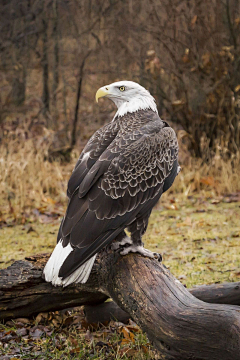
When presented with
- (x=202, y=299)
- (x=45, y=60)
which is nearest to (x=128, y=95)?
(x=202, y=299)

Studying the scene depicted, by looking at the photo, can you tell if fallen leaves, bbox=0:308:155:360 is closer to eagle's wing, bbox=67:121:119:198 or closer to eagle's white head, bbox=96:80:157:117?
eagle's wing, bbox=67:121:119:198

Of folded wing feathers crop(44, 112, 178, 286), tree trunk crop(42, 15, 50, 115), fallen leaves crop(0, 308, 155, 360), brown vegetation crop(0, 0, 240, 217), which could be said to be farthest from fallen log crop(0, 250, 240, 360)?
tree trunk crop(42, 15, 50, 115)

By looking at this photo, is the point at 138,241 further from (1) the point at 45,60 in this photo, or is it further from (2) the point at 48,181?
(1) the point at 45,60

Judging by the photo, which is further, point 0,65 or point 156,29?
point 0,65

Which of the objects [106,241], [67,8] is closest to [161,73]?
[67,8]

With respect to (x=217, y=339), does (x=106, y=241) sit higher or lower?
higher

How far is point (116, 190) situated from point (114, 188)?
2 cm

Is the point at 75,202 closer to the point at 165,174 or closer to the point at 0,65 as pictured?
the point at 165,174

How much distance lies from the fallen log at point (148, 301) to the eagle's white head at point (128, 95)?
1266mm

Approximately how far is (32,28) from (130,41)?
7.72 ft

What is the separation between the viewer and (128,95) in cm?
424

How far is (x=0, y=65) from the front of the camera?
1138cm

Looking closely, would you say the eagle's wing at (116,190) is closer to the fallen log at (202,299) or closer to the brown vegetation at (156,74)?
the fallen log at (202,299)

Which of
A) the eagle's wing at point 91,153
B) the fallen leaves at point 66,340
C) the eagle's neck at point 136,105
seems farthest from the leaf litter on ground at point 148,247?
the eagle's neck at point 136,105
